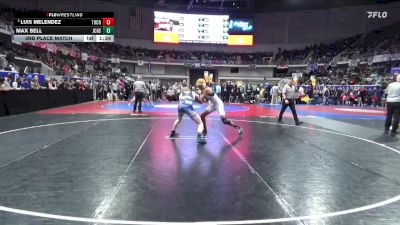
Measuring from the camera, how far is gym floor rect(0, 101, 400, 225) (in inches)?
157

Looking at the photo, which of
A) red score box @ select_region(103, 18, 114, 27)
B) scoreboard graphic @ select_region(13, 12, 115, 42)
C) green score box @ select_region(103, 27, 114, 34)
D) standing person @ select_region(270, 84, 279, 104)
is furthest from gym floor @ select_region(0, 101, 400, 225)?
standing person @ select_region(270, 84, 279, 104)

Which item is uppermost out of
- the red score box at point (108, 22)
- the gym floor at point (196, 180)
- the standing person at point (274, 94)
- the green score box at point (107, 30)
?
the red score box at point (108, 22)

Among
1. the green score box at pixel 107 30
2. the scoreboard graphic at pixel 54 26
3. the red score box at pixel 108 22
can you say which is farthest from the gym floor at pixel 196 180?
the red score box at pixel 108 22

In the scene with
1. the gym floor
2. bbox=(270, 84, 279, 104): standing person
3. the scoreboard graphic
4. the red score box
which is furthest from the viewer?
bbox=(270, 84, 279, 104): standing person

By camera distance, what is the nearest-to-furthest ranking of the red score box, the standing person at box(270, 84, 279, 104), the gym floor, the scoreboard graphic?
the gym floor, the scoreboard graphic, the red score box, the standing person at box(270, 84, 279, 104)

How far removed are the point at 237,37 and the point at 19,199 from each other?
46948 millimetres

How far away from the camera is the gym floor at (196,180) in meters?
3.98

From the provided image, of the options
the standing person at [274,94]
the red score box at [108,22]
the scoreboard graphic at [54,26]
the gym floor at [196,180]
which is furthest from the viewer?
the standing person at [274,94]

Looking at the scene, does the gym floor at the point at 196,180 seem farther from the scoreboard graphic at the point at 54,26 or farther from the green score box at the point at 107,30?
the green score box at the point at 107,30

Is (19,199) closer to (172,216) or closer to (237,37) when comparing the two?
(172,216)

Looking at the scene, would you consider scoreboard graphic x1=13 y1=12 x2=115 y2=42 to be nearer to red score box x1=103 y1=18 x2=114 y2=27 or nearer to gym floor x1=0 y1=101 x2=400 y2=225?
red score box x1=103 y1=18 x2=114 y2=27

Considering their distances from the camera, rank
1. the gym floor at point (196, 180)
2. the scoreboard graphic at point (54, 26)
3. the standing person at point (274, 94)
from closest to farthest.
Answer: the gym floor at point (196, 180) → the scoreboard graphic at point (54, 26) → the standing person at point (274, 94)

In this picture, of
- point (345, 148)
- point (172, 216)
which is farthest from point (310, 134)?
point (172, 216)

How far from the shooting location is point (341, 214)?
4.05m
